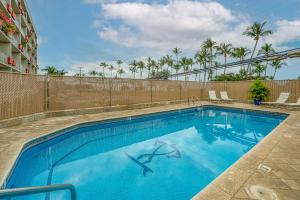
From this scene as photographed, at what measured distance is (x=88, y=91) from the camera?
880 cm

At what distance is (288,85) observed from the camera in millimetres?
11633

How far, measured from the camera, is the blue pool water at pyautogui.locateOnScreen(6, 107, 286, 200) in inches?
133

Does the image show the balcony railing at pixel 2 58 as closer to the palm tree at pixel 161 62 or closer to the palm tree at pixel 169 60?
the palm tree at pixel 169 60

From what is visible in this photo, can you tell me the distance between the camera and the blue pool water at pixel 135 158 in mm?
3369

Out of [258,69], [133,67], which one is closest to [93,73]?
[133,67]

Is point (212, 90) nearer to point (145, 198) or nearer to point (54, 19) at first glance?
point (145, 198)

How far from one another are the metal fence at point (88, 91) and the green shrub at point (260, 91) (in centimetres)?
53

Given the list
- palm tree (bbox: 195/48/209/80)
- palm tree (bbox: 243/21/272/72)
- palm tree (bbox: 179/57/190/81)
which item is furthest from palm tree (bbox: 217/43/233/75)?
palm tree (bbox: 179/57/190/81)

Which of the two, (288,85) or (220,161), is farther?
(288,85)

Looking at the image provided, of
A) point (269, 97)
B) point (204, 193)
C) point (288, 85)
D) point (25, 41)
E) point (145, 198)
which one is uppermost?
point (25, 41)

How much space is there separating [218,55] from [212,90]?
1922 centimetres

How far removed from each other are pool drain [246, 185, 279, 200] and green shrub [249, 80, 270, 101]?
38.1ft

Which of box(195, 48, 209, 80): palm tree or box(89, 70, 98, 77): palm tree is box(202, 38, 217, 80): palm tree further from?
box(89, 70, 98, 77): palm tree

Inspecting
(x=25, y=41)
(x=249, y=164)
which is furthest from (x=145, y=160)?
(x=25, y=41)
